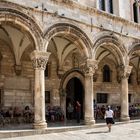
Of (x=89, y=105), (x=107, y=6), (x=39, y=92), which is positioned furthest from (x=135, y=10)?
(x=39, y=92)

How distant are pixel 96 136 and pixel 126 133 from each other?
1.69m

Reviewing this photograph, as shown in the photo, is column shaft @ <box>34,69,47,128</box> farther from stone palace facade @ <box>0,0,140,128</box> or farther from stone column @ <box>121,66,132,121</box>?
stone column @ <box>121,66,132,121</box>

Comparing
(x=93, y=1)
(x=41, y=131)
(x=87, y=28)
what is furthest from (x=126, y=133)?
(x=93, y=1)

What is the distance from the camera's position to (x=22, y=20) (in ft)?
42.4

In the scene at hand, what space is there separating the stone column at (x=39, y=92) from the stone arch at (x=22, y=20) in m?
0.40

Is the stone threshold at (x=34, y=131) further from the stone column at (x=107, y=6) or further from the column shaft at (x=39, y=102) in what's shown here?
the stone column at (x=107, y=6)

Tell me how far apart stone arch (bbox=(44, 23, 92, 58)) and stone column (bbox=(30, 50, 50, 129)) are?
33.2 inches

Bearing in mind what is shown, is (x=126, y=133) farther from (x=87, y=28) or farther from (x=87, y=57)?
(x=87, y=28)

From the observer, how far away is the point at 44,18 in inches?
544

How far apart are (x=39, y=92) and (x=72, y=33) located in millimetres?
3372

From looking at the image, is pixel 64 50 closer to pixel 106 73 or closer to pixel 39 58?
pixel 106 73

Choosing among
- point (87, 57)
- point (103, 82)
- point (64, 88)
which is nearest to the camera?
point (87, 57)

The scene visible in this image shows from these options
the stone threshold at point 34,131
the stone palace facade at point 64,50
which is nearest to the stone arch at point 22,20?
the stone palace facade at point 64,50

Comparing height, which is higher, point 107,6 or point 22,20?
point 107,6
